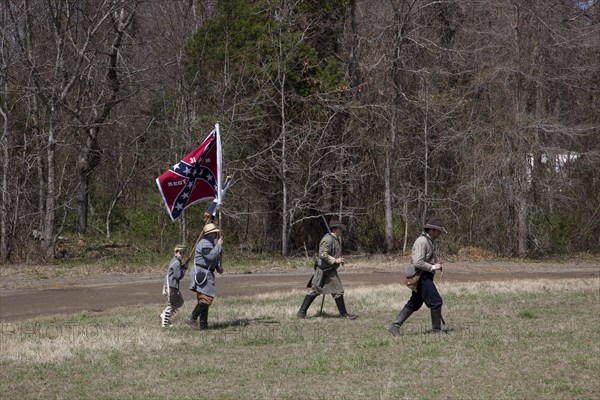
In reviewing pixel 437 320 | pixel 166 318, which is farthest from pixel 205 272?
pixel 437 320

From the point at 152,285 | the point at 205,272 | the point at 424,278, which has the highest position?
the point at 205,272

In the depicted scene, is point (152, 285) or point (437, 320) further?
point (152, 285)

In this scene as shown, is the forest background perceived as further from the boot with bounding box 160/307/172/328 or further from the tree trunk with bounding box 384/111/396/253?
the boot with bounding box 160/307/172/328

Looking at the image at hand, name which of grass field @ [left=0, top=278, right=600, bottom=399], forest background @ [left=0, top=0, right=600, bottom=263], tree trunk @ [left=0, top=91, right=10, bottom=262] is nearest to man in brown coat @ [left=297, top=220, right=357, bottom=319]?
grass field @ [left=0, top=278, right=600, bottom=399]

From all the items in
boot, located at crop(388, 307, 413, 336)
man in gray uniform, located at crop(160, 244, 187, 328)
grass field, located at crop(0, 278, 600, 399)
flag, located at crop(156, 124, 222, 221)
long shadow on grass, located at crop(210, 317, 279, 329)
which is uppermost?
flag, located at crop(156, 124, 222, 221)

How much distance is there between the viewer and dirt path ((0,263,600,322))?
61.7 feet

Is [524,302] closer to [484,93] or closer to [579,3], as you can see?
[484,93]

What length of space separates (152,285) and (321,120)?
36.3 feet

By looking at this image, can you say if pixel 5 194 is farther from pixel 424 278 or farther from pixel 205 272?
pixel 424 278

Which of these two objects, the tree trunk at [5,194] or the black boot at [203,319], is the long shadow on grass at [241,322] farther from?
the tree trunk at [5,194]

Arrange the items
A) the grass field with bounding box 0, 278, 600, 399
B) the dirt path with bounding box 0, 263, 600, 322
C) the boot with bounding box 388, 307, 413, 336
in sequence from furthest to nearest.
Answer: the dirt path with bounding box 0, 263, 600, 322 → the boot with bounding box 388, 307, 413, 336 → the grass field with bounding box 0, 278, 600, 399

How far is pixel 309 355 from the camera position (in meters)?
12.0

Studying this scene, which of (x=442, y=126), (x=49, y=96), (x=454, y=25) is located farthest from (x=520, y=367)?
(x=454, y=25)

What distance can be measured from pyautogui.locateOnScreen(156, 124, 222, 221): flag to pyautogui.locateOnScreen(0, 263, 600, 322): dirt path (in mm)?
4067
